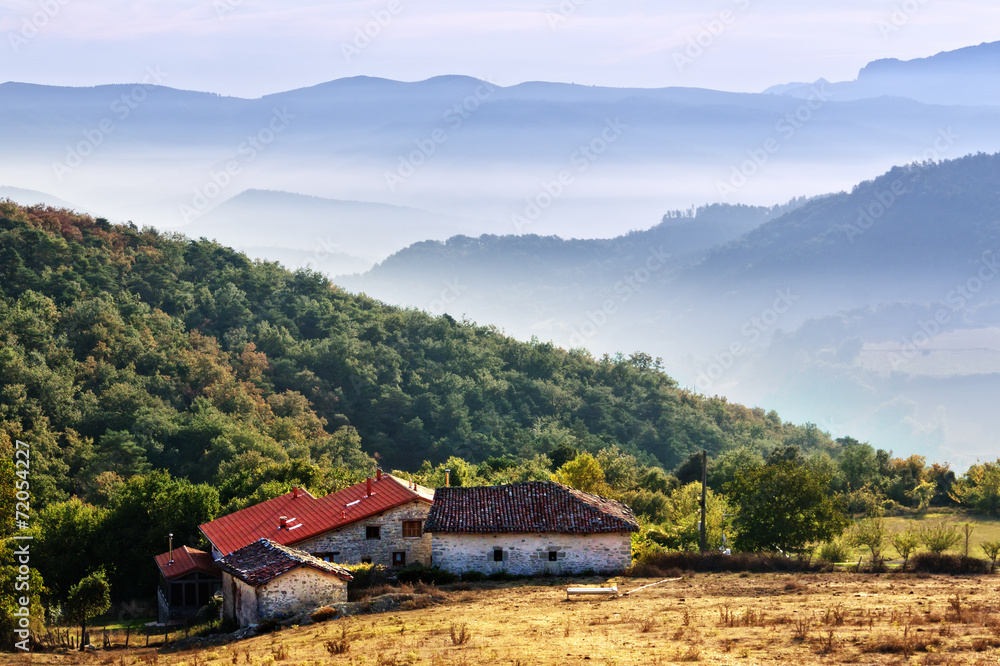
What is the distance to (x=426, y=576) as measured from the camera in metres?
36.2

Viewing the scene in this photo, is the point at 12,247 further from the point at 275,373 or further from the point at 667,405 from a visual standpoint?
the point at 667,405

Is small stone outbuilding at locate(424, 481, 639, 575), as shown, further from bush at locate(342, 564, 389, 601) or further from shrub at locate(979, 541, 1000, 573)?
shrub at locate(979, 541, 1000, 573)

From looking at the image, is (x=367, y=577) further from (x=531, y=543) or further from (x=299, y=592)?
(x=531, y=543)

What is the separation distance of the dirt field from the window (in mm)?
5818

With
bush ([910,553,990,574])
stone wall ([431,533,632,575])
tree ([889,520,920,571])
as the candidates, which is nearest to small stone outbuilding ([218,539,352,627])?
stone wall ([431,533,632,575])

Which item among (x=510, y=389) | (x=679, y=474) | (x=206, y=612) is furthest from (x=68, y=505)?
(x=510, y=389)

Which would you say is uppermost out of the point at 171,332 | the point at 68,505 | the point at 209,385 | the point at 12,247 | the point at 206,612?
the point at 12,247

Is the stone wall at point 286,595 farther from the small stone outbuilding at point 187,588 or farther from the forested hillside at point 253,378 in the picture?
the forested hillside at point 253,378

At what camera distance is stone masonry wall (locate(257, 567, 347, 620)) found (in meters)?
30.1

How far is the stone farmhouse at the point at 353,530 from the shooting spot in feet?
124

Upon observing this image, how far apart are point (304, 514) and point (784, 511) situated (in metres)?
21.7

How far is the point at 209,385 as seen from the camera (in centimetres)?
7650

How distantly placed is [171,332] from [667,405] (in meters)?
59.1

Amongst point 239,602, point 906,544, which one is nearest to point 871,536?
point 906,544
